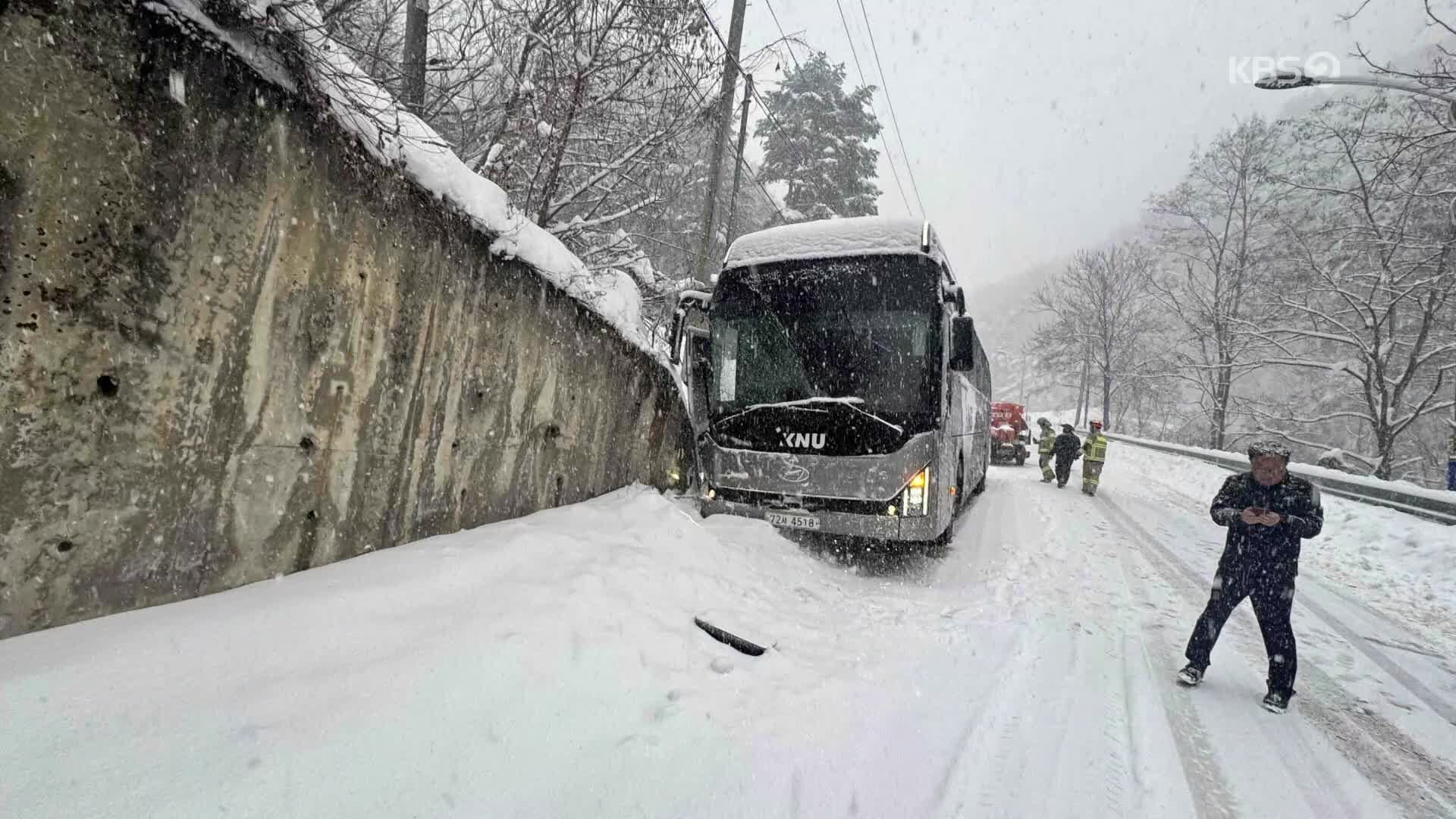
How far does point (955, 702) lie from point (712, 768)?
157 centimetres

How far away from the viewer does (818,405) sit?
216 inches

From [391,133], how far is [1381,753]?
20.1 ft

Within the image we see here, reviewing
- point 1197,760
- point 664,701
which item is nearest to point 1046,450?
point 1197,760

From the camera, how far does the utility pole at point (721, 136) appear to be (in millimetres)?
9719

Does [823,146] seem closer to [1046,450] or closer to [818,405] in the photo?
[1046,450]

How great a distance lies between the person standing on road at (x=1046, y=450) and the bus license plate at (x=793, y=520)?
1104 centimetres

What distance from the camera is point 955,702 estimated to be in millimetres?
3199

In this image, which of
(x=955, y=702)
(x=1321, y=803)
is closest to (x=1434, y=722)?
(x=1321, y=803)

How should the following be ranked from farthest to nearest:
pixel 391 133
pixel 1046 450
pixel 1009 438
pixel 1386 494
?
1. pixel 1009 438
2. pixel 1046 450
3. pixel 1386 494
4. pixel 391 133

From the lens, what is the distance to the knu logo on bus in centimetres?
543

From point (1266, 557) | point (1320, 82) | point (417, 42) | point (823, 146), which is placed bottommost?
point (1266, 557)

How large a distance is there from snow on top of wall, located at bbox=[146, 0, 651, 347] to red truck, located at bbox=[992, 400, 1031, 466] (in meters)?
17.0

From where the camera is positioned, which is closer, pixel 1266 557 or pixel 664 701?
pixel 664 701

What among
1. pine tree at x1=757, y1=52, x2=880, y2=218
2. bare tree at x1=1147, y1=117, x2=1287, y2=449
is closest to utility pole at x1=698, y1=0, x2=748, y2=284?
pine tree at x1=757, y1=52, x2=880, y2=218
